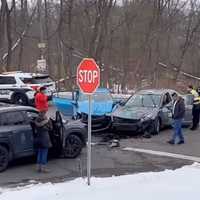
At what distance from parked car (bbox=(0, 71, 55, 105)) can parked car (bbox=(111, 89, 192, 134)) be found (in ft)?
27.7

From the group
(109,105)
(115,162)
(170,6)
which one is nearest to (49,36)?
(170,6)

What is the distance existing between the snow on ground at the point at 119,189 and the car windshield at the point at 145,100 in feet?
27.9

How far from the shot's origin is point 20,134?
13.3m

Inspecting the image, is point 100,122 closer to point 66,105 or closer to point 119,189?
point 66,105

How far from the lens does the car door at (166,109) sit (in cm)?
2015

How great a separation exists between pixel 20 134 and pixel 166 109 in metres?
8.19

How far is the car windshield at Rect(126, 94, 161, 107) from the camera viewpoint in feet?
66.6

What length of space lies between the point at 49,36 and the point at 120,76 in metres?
6.58

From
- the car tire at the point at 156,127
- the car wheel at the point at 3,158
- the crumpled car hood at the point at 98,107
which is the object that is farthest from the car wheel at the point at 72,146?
the car tire at the point at 156,127

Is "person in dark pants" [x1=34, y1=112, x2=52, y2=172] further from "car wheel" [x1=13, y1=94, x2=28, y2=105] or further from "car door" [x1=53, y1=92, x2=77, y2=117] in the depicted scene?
"car wheel" [x1=13, y1=94, x2=28, y2=105]

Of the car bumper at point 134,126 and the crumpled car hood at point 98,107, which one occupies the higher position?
the crumpled car hood at point 98,107

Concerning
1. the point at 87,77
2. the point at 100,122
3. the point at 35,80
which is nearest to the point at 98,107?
the point at 100,122

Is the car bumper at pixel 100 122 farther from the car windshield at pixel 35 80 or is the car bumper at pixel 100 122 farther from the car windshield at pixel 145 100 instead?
the car windshield at pixel 35 80

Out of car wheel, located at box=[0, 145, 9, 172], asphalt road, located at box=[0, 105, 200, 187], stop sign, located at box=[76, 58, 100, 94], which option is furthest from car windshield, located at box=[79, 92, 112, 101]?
stop sign, located at box=[76, 58, 100, 94]
